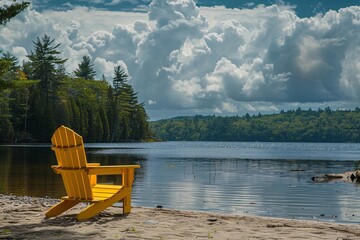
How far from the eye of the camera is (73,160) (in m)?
9.59

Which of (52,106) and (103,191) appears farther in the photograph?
(52,106)

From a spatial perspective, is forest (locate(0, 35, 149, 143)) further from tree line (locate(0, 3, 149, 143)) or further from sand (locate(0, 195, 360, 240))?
sand (locate(0, 195, 360, 240))

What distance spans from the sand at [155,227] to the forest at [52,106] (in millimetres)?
58030

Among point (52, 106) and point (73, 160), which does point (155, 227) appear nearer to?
point (73, 160)

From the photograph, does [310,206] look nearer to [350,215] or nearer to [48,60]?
[350,215]

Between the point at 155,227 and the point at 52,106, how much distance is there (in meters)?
80.3

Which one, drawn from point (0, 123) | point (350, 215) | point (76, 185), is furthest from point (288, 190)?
point (0, 123)

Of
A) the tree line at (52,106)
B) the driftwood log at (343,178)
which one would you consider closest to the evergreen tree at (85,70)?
the tree line at (52,106)

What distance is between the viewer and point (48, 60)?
92062mm

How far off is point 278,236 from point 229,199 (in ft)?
31.6

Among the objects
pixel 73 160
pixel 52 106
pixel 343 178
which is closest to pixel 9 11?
pixel 73 160

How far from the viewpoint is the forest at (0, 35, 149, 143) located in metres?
80.6

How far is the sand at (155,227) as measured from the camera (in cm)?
825

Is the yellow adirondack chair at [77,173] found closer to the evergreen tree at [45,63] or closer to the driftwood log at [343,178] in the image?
the driftwood log at [343,178]
